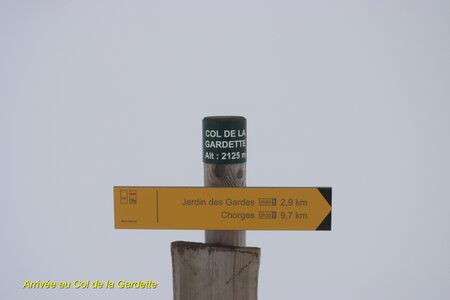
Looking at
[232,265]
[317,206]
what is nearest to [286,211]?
[317,206]

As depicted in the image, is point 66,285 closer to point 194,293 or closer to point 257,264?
point 194,293

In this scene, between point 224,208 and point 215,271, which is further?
point 215,271

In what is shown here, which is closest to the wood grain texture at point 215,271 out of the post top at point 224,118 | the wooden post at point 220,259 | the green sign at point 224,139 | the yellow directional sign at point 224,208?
the wooden post at point 220,259

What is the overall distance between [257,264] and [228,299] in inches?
9.6

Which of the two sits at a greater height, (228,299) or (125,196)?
(125,196)

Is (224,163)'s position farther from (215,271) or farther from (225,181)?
(215,271)

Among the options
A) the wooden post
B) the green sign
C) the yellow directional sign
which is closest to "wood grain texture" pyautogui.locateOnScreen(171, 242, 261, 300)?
the wooden post

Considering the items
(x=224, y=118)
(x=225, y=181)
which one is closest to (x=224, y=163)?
(x=225, y=181)

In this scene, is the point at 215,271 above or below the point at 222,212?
below

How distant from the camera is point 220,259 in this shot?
338 centimetres

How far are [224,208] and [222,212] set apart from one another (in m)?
0.02

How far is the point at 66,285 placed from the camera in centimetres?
473

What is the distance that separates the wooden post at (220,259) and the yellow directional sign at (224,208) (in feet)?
0.38

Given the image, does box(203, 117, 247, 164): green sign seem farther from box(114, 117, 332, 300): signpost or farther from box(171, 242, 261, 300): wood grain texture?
box(171, 242, 261, 300): wood grain texture
